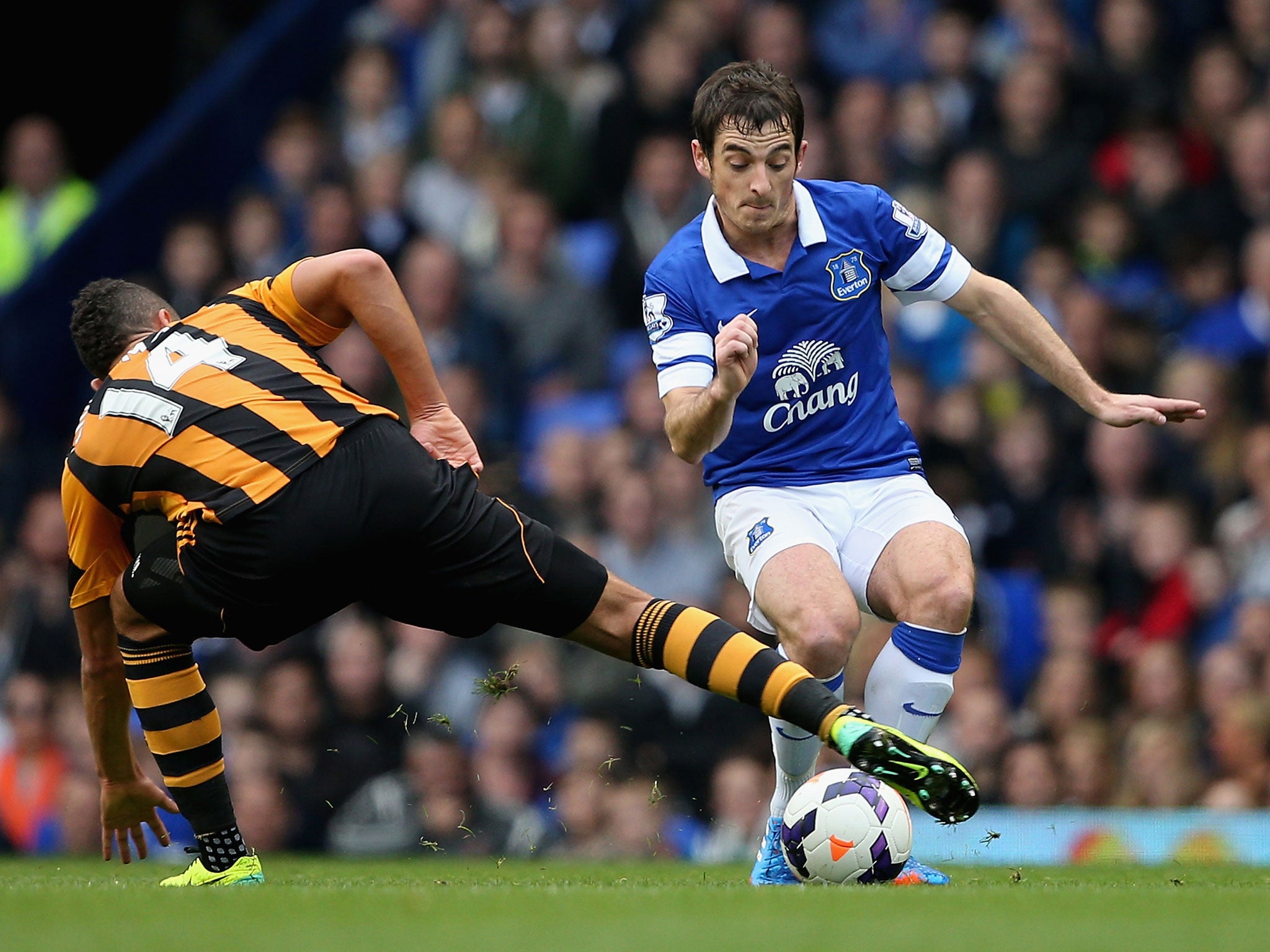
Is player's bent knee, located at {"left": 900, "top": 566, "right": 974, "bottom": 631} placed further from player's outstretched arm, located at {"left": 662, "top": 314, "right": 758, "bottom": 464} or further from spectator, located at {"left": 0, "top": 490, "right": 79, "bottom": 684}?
spectator, located at {"left": 0, "top": 490, "right": 79, "bottom": 684}

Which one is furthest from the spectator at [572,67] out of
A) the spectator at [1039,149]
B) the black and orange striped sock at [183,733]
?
the black and orange striped sock at [183,733]

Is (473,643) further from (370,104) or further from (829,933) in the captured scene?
(829,933)

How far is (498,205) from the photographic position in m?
10.7

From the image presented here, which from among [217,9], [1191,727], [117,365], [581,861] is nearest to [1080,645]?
[1191,727]

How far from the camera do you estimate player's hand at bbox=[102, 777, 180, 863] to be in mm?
5648

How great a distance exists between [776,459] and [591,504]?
3376mm

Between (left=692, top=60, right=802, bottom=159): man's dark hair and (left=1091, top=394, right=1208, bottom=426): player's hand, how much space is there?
4.26 feet

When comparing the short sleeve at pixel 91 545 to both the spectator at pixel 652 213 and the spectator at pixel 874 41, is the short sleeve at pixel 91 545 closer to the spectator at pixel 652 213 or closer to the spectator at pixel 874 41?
the spectator at pixel 652 213

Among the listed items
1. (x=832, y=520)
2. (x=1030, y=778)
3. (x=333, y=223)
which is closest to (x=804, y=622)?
(x=832, y=520)

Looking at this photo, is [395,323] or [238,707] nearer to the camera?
[395,323]

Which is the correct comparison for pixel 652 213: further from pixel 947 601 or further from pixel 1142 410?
pixel 947 601

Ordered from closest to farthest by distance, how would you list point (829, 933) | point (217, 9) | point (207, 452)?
point (829, 933)
point (207, 452)
point (217, 9)

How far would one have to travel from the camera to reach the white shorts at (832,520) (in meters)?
5.73

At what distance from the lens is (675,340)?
5.75m
